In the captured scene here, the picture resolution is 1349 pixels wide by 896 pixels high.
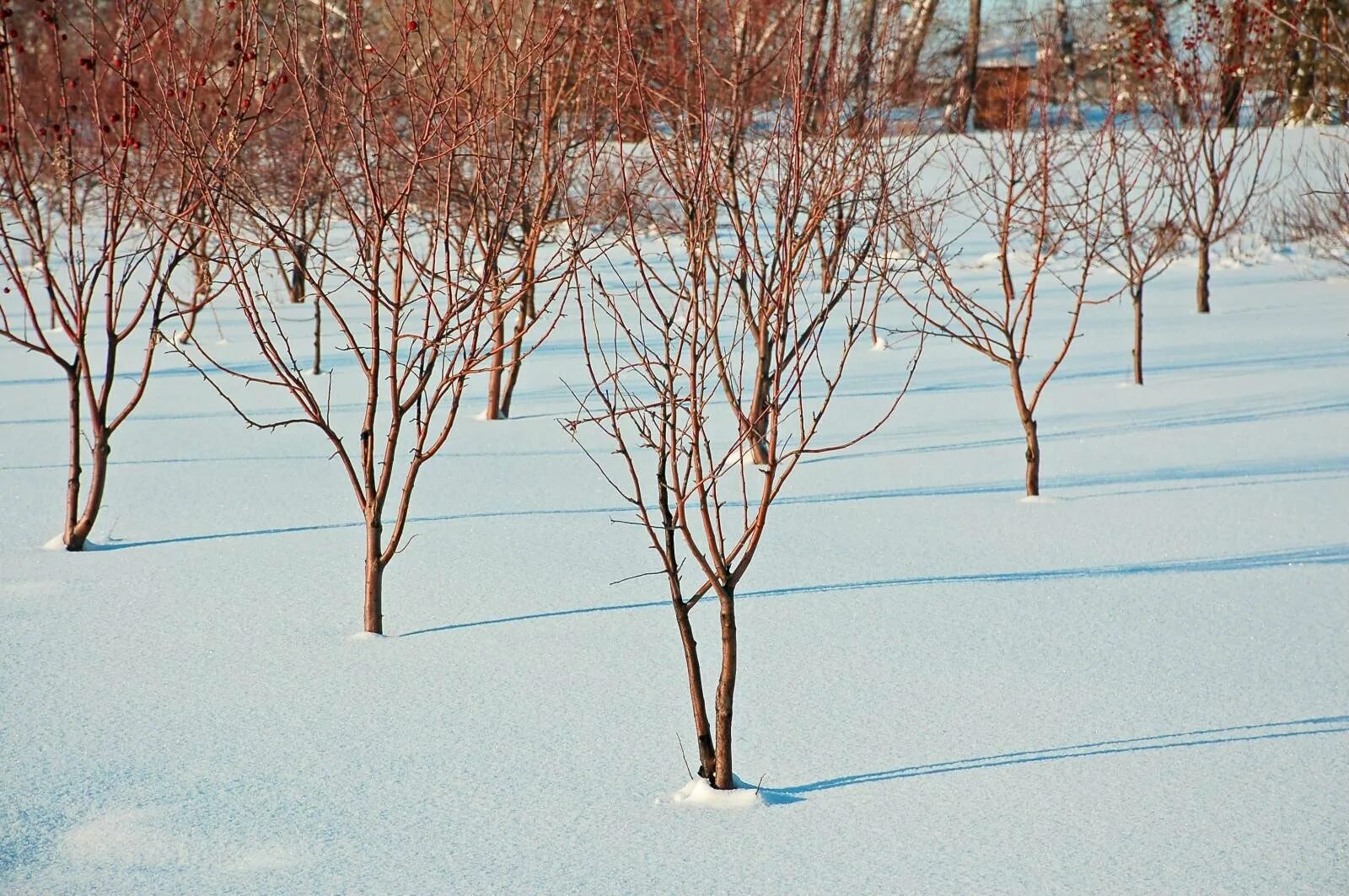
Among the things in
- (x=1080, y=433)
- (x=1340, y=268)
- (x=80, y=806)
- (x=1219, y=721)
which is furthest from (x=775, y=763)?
(x=1340, y=268)

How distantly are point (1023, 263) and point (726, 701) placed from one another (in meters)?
17.4

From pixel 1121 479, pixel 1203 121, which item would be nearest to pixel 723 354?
pixel 1121 479

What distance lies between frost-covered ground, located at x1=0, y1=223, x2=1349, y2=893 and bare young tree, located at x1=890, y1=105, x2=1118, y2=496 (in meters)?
1.06

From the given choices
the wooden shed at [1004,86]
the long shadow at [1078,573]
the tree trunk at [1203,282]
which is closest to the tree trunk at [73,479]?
the long shadow at [1078,573]

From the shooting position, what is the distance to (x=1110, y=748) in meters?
3.72

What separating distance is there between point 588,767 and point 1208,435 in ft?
22.1

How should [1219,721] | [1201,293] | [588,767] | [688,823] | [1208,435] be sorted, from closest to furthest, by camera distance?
1. [688,823]
2. [588,767]
3. [1219,721]
4. [1208,435]
5. [1201,293]

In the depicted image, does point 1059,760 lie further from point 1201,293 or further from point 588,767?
point 1201,293

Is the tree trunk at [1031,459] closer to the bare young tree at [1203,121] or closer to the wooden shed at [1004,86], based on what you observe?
the wooden shed at [1004,86]

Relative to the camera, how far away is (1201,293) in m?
15.1

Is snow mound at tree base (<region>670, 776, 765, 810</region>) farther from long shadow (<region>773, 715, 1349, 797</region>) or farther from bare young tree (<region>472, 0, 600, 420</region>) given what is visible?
bare young tree (<region>472, 0, 600, 420</region>)

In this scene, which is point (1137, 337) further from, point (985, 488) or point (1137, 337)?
point (985, 488)

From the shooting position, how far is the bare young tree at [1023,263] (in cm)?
689

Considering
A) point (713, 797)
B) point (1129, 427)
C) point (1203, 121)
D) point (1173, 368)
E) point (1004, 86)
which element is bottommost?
point (713, 797)
